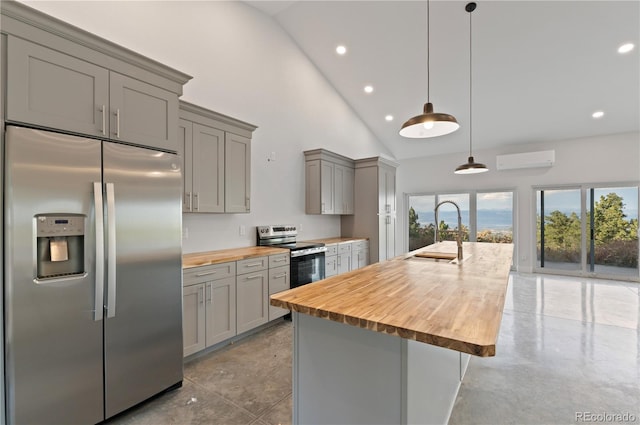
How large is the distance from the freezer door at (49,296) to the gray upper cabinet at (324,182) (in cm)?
327

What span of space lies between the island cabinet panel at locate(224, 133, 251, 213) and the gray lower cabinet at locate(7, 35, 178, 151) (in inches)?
43.1

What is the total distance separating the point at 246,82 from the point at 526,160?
5.89m

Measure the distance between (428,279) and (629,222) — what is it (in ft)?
21.0

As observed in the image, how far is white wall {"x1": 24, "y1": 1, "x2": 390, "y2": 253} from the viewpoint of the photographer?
284 centimetres

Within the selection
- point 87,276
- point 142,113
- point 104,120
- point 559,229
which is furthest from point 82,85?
point 559,229

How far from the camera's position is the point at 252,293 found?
309 cm

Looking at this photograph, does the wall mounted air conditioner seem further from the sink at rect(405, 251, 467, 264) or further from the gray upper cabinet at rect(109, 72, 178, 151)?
the gray upper cabinet at rect(109, 72, 178, 151)

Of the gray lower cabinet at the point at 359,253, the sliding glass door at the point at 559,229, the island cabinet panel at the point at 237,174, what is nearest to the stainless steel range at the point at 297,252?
the island cabinet panel at the point at 237,174

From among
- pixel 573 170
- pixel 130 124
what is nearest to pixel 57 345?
pixel 130 124

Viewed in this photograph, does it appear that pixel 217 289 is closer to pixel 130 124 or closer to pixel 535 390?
pixel 130 124

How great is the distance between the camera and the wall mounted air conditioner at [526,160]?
588cm

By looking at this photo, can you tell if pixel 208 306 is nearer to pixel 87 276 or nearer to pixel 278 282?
pixel 278 282

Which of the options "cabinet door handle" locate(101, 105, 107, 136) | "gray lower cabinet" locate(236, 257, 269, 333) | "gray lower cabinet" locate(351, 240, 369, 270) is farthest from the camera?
"gray lower cabinet" locate(351, 240, 369, 270)

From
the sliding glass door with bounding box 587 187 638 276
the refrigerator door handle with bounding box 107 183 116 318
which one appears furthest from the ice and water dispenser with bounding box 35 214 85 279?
the sliding glass door with bounding box 587 187 638 276
